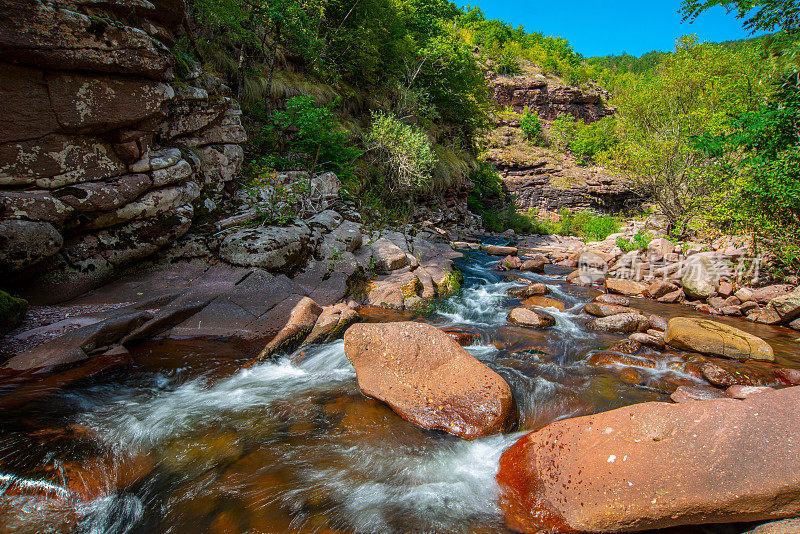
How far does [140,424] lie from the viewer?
10.6 ft

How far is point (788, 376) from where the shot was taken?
4.41 metres

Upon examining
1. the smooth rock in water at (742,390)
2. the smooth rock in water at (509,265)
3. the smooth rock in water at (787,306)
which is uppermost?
the smooth rock in water at (787,306)

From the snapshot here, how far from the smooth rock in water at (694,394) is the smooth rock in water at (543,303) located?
142 inches

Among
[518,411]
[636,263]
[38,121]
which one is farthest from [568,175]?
[38,121]

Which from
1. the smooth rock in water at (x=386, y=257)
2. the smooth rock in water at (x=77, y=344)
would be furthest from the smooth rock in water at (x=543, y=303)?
the smooth rock in water at (x=77, y=344)

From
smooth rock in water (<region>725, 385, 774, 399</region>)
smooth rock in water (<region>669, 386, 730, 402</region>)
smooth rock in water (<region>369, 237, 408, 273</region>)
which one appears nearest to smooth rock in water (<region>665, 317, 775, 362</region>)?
smooth rock in water (<region>725, 385, 774, 399</region>)

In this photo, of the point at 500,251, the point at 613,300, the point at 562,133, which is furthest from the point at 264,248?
the point at 562,133

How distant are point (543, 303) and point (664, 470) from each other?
613cm

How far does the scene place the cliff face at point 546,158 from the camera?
26.8 meters

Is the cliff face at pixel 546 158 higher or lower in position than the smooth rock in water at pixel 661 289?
higher

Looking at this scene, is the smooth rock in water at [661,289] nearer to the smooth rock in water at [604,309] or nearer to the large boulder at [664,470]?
the smooth rock in water at [604,309]

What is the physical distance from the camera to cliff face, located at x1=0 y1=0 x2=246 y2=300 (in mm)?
4602

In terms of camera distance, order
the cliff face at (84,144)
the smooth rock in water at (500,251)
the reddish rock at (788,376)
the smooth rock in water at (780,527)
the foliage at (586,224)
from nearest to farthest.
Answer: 1. the smooth rock in water at (780,527)
2. the reddish rock at (788,376)
3. the cliff face at (84,144)
4. the smooth rock in water at (500,251)
5. the foliage at (586,224)

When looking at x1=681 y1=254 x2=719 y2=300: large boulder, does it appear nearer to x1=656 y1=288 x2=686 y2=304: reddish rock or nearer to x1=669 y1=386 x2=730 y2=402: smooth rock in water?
x1=656 y1=288 x2=686 y2=304: reddish rock
